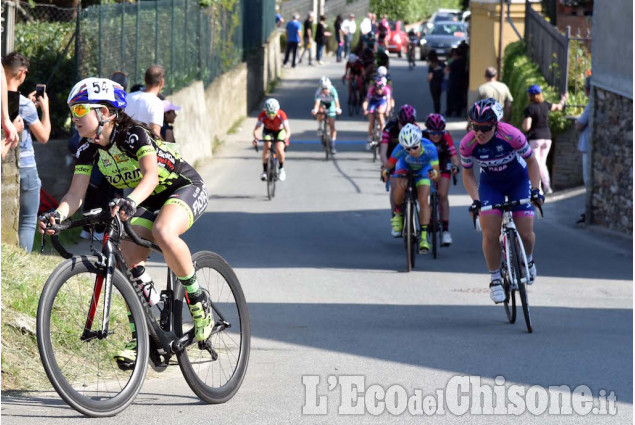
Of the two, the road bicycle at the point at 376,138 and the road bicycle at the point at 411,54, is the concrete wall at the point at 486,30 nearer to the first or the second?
the road bicycle at the point at 376,138

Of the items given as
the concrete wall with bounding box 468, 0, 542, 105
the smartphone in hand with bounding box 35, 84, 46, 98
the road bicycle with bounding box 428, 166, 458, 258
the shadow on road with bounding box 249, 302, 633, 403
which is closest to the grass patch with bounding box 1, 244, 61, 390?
the smartphone in hand with bounding box 35, 84, 46, 98

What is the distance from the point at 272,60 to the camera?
1587 inches

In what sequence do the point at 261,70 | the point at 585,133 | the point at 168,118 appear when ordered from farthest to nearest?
1. the point at 261,70
2. the point at 585,133
3. the point at 168,118

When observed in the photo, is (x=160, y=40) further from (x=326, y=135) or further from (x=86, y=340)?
(x=86, y=340)

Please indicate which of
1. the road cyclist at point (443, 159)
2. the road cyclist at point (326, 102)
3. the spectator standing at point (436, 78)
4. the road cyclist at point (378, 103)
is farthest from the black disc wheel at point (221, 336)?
the spectator standing at point (436, 78)

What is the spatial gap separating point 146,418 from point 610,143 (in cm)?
1185

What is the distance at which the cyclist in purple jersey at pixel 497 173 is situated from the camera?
374 inches

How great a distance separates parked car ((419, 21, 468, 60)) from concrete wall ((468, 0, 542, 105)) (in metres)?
16.6

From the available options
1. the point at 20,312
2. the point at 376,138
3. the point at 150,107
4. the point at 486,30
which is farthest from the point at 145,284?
the point at 486,30

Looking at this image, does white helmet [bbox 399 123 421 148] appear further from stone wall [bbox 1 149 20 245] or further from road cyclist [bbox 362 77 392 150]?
road cyclist [bbox 362 77 392 150]

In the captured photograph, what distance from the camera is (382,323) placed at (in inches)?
386

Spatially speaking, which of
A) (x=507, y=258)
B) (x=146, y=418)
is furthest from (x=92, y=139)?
(x=507, y=258)

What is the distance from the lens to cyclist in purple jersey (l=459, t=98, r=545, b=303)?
950 cm

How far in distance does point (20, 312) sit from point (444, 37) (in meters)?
42.3
